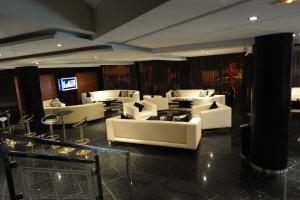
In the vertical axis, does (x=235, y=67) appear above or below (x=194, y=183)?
above

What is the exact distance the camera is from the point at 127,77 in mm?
15656

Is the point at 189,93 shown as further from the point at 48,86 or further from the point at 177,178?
the point at 177,178

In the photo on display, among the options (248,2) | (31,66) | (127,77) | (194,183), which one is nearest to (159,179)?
(194,183)

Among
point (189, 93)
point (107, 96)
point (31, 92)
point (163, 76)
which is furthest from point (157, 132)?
point (107, 96)

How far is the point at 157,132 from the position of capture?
6.15 meters

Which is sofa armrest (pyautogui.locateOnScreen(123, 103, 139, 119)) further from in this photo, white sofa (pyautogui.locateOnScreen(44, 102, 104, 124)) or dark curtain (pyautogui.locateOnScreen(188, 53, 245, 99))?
dark curtain (pyautogui.locateOnScreen(188, 53, 245, 99))

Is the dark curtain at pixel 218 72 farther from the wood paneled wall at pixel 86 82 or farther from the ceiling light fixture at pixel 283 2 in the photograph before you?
the ceiling light fixture at pixel 283 2

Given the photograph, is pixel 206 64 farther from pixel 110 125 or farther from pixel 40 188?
pixel 40 188

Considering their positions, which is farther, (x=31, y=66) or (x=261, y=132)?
(x=31, y=66)

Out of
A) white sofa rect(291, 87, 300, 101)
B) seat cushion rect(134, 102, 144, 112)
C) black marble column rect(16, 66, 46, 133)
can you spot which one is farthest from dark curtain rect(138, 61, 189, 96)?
black marble column rect(16, 66, 46, 133)

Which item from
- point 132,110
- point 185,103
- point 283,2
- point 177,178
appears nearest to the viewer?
point 283,2

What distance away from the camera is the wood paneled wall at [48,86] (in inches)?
499

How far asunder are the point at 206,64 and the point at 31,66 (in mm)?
9315

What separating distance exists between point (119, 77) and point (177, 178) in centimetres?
1204
